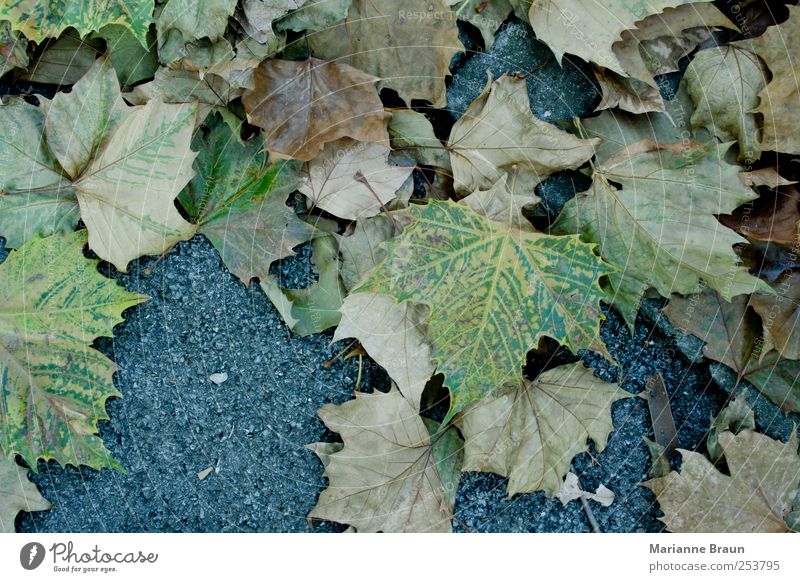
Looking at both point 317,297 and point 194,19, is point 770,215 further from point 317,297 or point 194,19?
point 194,19

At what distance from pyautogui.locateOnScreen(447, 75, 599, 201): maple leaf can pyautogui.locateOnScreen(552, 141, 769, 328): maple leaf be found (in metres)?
0.05

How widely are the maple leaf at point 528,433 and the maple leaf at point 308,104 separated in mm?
364

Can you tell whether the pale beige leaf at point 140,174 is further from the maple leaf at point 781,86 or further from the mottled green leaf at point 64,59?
the maple leaf at point 781,86

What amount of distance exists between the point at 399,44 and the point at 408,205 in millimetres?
194

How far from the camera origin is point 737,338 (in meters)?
0.88

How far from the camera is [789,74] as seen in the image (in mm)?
838

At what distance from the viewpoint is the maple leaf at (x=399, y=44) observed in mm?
838

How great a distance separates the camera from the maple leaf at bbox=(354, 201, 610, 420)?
0.80 m

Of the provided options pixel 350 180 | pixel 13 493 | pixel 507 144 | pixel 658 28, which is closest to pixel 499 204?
pixel 507 144

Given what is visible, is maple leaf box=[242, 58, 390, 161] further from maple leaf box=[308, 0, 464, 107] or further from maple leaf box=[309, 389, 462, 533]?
maple leaf box=[309, 389, 462, 533]

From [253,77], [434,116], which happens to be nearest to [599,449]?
[434,116]

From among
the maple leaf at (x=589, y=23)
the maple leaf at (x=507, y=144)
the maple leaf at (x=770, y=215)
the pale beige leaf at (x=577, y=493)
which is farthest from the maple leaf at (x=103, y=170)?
the maple leaf at (x=770, y=215)

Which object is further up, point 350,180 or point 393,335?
point 350,180

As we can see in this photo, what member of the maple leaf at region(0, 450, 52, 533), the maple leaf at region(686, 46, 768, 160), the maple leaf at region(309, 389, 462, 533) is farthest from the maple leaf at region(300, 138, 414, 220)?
the maple leaf at region(0, 450, 52, 533)
